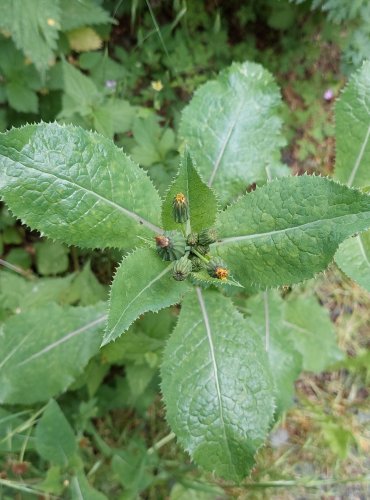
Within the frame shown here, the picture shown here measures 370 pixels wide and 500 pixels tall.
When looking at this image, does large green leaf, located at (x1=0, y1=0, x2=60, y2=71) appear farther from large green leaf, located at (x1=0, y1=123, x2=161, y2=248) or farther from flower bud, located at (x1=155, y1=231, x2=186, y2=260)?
flower bud, located at (x1=155, y1=231, x2=186, y2=260)

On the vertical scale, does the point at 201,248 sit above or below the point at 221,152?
below

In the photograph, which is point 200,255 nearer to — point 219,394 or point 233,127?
point 219,394

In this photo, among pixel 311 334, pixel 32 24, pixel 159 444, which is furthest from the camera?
pixel 311 334

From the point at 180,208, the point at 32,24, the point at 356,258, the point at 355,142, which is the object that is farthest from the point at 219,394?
the point at 32,24

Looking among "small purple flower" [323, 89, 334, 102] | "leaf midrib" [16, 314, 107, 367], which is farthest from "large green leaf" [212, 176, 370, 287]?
"small purple flower" [323, 89, 334, 102]

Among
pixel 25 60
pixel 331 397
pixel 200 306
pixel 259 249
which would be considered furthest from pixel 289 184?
pixel 331 397

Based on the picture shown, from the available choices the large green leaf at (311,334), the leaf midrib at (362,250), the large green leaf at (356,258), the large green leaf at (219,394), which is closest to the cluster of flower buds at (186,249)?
the large green leaf at (219,394)
